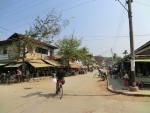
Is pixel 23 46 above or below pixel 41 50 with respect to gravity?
below

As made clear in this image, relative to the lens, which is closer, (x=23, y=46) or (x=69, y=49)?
(x=23, y=46)

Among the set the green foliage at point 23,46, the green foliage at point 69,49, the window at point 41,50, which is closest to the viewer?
the green foliage at point 23,46

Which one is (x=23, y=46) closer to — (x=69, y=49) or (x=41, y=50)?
(x=41, y=50)

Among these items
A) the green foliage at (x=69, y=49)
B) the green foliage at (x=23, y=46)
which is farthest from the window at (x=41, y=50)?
the green foliage at (x=69, y=49)

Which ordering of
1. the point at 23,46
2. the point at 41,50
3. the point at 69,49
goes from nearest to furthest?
the point at 23,46
the point at 41,50
the point at 69,49

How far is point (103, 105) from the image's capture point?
14102 millimetres

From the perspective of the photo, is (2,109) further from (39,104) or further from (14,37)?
(14,37)

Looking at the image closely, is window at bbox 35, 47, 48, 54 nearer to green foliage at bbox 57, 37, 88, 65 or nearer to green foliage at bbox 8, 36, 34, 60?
green foliage at bbox 8, 36, 34, 60

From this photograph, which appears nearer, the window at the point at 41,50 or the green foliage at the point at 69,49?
the window at the point at 41,50

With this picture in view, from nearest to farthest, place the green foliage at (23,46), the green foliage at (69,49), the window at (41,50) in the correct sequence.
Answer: the green foliage at (23,46) → the window at (41,50) → the green foliage at (69,49)

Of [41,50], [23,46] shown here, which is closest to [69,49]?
[41,50]

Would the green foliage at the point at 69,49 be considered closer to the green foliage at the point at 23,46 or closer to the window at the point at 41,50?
the window at the point at 41,50

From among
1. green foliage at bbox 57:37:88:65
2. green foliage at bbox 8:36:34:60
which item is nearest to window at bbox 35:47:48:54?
green foliage at bbox 8:36:34:60

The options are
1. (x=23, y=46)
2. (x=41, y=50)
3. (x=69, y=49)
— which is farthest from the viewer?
(x=69, y=49)
